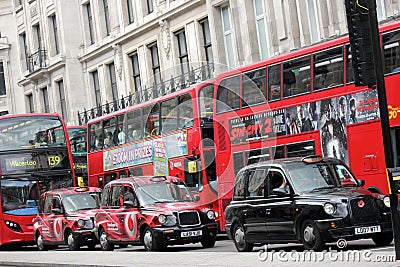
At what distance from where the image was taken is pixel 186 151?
90.3 ft

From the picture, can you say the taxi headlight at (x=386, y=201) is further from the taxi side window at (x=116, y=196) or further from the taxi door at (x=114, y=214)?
the taxi side window at (x=116, y=196)

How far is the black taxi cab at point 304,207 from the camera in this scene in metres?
16.9

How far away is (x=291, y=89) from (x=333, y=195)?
21.6 feet

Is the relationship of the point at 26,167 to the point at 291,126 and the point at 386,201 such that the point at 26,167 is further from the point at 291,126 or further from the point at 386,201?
the point at 386,201

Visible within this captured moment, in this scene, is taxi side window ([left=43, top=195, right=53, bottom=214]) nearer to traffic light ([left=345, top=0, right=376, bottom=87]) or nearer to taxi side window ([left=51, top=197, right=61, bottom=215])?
taxi side window ([left=51, top=197, right=61, bottom=215])

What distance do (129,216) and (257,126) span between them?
14.4ft

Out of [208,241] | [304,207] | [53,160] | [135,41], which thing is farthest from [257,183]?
[135,41]

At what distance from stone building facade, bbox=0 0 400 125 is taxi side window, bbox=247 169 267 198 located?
11.7m

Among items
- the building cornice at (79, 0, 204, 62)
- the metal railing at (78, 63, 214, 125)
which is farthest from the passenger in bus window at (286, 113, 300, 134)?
the building cornice at (79, 0, 204, 62)

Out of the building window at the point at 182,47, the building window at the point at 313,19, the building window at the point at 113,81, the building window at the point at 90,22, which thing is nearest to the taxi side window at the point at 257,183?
the building window at the point at 313,19

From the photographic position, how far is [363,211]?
55.9ft

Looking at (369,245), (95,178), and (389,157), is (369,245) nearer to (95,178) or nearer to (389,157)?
(389,157)

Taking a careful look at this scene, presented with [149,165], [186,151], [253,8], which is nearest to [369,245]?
[186,151]

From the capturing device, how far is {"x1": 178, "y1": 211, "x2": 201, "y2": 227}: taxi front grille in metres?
22.1
